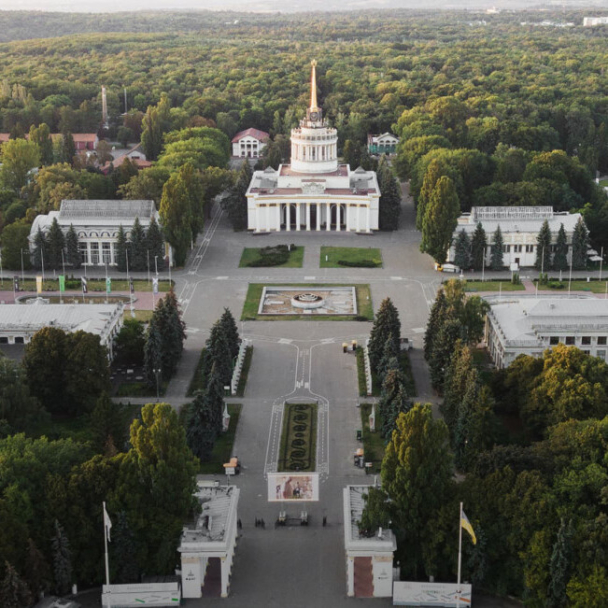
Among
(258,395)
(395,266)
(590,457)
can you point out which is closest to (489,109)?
(395,266)

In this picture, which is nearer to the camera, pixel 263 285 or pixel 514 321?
pixel 514 321

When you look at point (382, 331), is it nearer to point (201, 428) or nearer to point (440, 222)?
point (201, 428)

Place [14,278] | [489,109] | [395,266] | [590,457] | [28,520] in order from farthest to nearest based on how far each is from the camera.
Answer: [489,109] → [395,266] → [14,278] → [590,457] → [28,520]

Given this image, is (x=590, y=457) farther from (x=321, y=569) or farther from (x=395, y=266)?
(x=395, y=266)

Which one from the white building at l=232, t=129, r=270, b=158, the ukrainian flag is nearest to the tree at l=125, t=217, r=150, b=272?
the ukrainian flag

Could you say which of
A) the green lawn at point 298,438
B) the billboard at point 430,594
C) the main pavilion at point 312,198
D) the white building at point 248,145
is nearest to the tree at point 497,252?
the main pavilion at point 312,198

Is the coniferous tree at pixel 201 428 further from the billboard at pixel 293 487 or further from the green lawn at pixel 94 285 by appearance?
the green lawn at pixel 94 285

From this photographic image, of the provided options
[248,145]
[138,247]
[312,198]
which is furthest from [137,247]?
[248,145]

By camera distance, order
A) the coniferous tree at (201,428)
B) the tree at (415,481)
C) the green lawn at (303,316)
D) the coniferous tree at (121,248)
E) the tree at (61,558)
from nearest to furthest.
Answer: the tree at (61,558) → the tree at (415,481) → the coniferous tree at (201,428) → the green lawn at (303,316) → the coniferous tree at (121,248)
